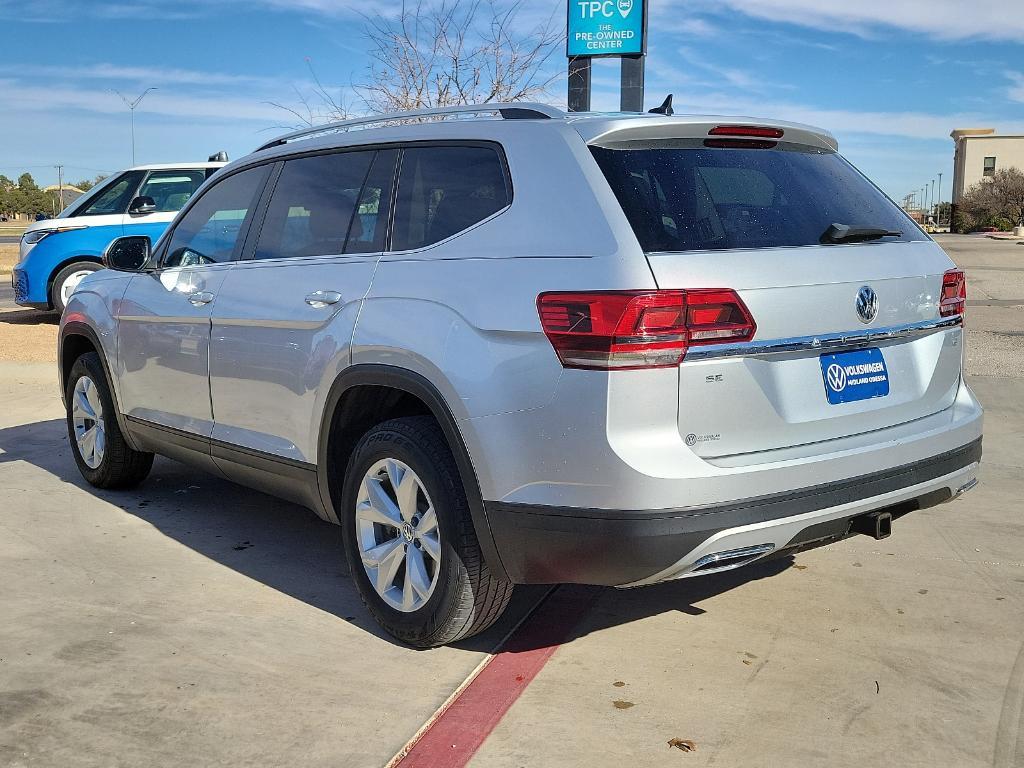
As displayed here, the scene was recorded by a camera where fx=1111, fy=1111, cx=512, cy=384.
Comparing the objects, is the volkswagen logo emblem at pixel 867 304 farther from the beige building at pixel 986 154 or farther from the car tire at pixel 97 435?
the beige building at pixel 986 154

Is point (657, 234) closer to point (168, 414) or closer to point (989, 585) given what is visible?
point (989, 585)

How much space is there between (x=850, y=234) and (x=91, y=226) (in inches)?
487

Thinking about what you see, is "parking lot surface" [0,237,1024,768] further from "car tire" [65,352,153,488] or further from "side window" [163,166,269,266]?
"side window" [163,166,269,266]

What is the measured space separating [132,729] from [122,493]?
3.10 metres

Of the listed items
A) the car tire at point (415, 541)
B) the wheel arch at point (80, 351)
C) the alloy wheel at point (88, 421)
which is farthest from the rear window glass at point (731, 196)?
the alloy wheel at point (88, 421)

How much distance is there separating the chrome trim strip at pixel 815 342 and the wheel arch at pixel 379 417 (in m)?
0.82

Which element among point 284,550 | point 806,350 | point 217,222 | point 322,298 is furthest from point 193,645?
point 806,350

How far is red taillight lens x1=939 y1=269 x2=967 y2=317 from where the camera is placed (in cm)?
386

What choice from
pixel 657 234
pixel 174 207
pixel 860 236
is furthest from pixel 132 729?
pixel 174 207

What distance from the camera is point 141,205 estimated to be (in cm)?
1293

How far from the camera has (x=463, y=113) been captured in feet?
13.4

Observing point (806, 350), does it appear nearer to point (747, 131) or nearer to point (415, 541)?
point (747, 131)

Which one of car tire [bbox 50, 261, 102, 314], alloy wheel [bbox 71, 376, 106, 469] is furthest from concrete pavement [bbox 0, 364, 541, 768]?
car tire [bbox 50, 261, 102, 314]

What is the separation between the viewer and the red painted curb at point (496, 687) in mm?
3166
